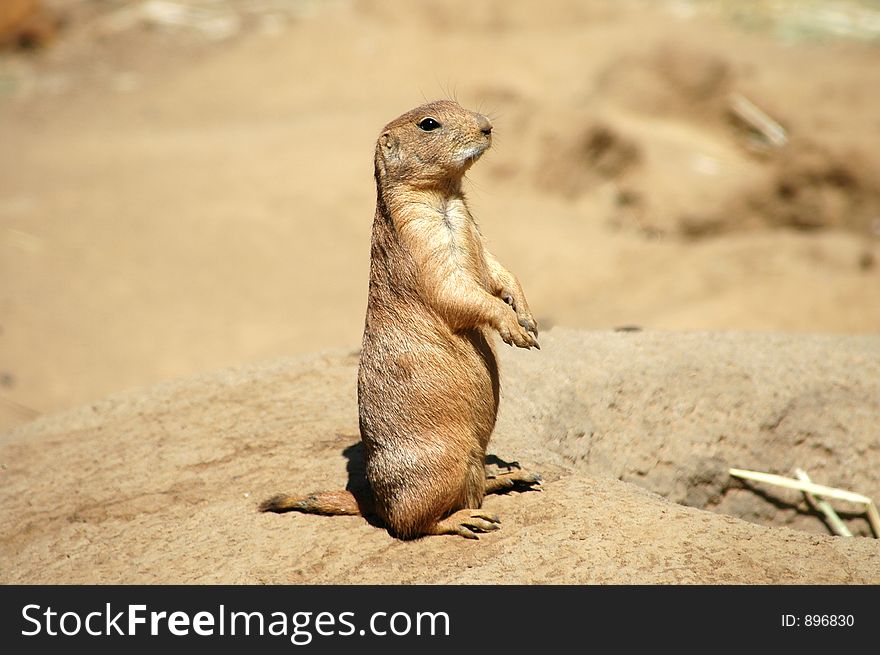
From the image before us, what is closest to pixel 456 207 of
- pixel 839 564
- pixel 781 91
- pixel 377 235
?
pixel 377 235

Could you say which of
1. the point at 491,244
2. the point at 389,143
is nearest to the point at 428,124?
the point at 389,143

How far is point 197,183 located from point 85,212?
127 centimetres

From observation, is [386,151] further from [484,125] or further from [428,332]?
[428,332]

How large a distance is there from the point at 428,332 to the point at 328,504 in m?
0.90

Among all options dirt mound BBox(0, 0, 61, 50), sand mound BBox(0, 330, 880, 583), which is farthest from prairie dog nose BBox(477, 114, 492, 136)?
dirt mound BBox(0, 0, 61, 50)

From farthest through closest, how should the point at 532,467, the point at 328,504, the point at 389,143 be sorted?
the point at 532,467 < the point at 328,504 < the point at 389,143

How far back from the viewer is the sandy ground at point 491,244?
428 cm

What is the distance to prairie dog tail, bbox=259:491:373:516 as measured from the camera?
4.21 m

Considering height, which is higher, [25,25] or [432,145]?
[432,145]

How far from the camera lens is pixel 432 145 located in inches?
154

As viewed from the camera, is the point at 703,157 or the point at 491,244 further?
the point at 703,157

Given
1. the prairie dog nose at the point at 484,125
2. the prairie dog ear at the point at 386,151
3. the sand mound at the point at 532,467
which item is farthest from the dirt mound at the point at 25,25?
the prairie dog nose at the point at 484,125

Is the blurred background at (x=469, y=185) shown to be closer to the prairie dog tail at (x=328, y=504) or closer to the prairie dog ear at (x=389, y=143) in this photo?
the prairie dog tail at (x=328, y=504)

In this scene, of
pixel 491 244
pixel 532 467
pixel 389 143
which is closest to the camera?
pixel 389 143
